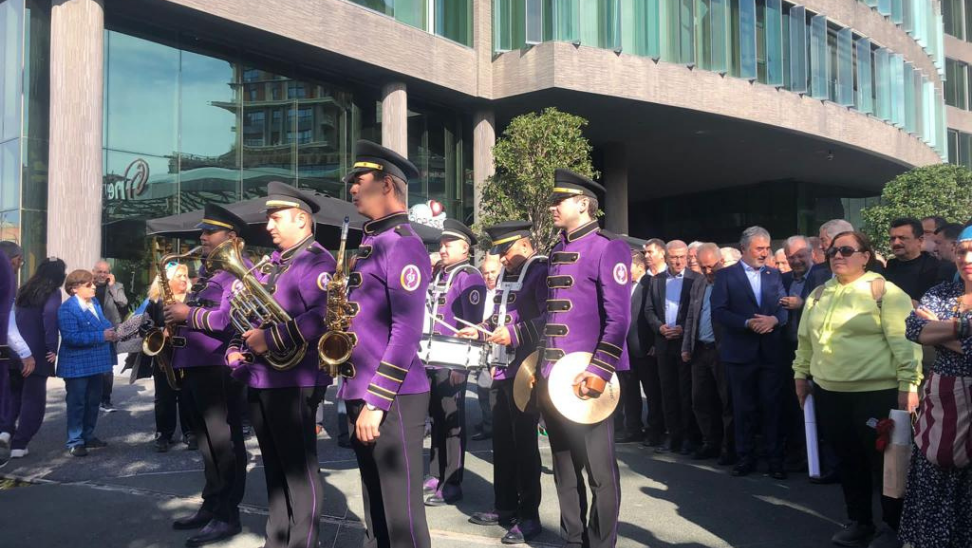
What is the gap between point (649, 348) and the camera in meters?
8.84

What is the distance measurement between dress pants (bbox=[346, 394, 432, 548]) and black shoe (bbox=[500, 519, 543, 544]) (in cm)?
158

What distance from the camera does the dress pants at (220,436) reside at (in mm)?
5391

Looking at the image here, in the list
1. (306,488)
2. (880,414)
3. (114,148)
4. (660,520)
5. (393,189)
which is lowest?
(660,520)

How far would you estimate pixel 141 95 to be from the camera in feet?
56.7

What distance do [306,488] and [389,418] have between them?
109cm

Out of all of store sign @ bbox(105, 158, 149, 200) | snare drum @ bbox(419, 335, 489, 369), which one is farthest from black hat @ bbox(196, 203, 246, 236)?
store sign @ bbox(105, 158, 149, 200)

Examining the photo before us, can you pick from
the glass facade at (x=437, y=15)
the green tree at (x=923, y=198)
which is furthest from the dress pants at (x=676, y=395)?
the green tree at (x=923, y=198)

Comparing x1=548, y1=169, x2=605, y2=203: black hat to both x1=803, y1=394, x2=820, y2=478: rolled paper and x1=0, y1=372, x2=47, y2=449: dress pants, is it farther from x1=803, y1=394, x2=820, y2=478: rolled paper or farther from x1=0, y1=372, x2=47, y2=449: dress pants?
x1=0, y1=372, x2=47, y2=449: dress pants

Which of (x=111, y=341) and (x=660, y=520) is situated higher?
(x=111, y=341)

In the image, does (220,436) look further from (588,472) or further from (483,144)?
(483,144)

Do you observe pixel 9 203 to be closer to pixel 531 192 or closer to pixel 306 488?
pixel 531 192

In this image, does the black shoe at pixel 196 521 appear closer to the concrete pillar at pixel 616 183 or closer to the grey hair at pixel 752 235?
the grey hair at pixel 752 235

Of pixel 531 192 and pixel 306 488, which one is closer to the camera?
pixel 306 488

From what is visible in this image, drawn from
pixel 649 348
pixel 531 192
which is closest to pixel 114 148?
pixel 531 192
